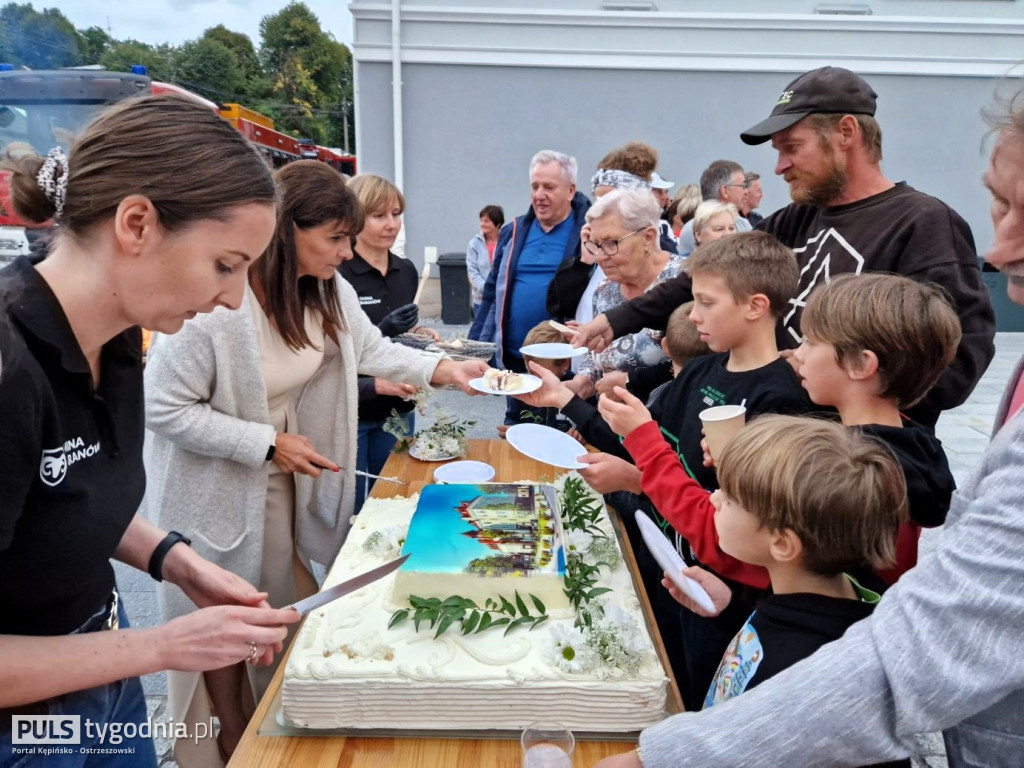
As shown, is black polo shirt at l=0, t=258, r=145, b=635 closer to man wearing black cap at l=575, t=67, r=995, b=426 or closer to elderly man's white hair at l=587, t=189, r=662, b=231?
man wearing black cap at l=575, t=67, r=995, b=426

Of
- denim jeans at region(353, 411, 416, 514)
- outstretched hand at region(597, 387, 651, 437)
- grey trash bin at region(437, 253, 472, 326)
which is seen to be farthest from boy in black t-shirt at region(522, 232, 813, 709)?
grey trash bin at region(437, 253, 472, 326)

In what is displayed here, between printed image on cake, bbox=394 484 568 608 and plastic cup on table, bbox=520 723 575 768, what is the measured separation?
1.26 ft

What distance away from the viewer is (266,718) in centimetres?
139

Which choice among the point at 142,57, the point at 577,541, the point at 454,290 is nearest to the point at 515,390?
the point at 577,541

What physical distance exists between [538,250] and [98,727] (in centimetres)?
340

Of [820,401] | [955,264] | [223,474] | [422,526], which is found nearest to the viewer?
[820,401]

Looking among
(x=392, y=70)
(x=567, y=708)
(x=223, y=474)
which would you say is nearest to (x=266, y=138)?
(x=392, y=70)

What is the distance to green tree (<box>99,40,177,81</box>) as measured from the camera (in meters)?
20.8

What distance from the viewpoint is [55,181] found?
1143 millimetres

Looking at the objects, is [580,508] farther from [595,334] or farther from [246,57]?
[246,57]

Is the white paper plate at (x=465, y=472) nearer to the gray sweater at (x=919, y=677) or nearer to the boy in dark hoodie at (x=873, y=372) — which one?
the boy in dark hoodie at (x=873, y=372)

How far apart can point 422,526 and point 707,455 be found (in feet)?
2.52

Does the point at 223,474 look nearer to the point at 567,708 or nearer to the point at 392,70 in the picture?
the point at 567,708

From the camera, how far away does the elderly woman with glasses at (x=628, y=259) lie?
9.76 ft
